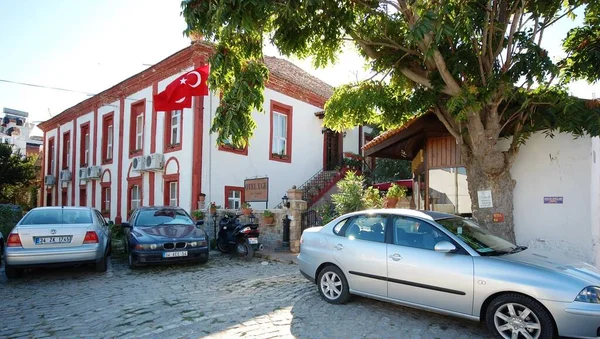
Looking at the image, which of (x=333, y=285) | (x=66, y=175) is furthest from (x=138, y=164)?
(x=333, y=285)

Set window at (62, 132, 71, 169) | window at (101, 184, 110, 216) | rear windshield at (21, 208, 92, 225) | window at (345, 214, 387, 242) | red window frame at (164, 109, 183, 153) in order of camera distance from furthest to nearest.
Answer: window at (62, 132, 71, 169) → window at (101, 184, 110, 216) → red window frame at (164, 109, 183, 153) → rear windshield at (21, 208, 92, 225) → window at (345, 214, 387, 242)

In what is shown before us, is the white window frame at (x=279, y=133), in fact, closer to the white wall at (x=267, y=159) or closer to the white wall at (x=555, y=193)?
the white wall at (x=267, y=159)

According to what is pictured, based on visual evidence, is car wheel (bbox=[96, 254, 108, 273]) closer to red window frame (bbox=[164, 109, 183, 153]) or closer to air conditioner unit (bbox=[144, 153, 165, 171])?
red window frame (bbox=[164, 109, 183, 153])

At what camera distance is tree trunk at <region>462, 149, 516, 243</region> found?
7105mm

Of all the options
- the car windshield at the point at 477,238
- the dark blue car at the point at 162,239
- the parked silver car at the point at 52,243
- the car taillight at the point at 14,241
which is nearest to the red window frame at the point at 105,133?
the dark blue car at the point at 162,239

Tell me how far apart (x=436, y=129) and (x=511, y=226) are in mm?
3093

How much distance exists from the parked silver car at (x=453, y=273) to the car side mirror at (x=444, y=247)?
0.04 feet

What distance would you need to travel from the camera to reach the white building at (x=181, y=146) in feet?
49.0

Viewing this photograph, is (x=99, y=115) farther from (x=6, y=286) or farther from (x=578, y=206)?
(x=578, y=206)

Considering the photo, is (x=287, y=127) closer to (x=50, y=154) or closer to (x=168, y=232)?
(x=168, y=232)

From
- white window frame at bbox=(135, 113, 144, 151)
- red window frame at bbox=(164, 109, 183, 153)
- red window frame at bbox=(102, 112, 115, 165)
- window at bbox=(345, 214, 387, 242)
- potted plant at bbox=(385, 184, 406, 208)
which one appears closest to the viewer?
window at bbox=(345, 214, 387, 242)

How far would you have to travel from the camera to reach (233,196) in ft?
52.7

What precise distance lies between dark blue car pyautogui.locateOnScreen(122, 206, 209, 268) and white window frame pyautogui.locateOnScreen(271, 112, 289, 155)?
27.4 feet

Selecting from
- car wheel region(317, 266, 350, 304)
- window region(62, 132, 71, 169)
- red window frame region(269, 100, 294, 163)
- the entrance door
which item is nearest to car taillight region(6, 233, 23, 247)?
car wheel region(317, 266, 350, 304)
